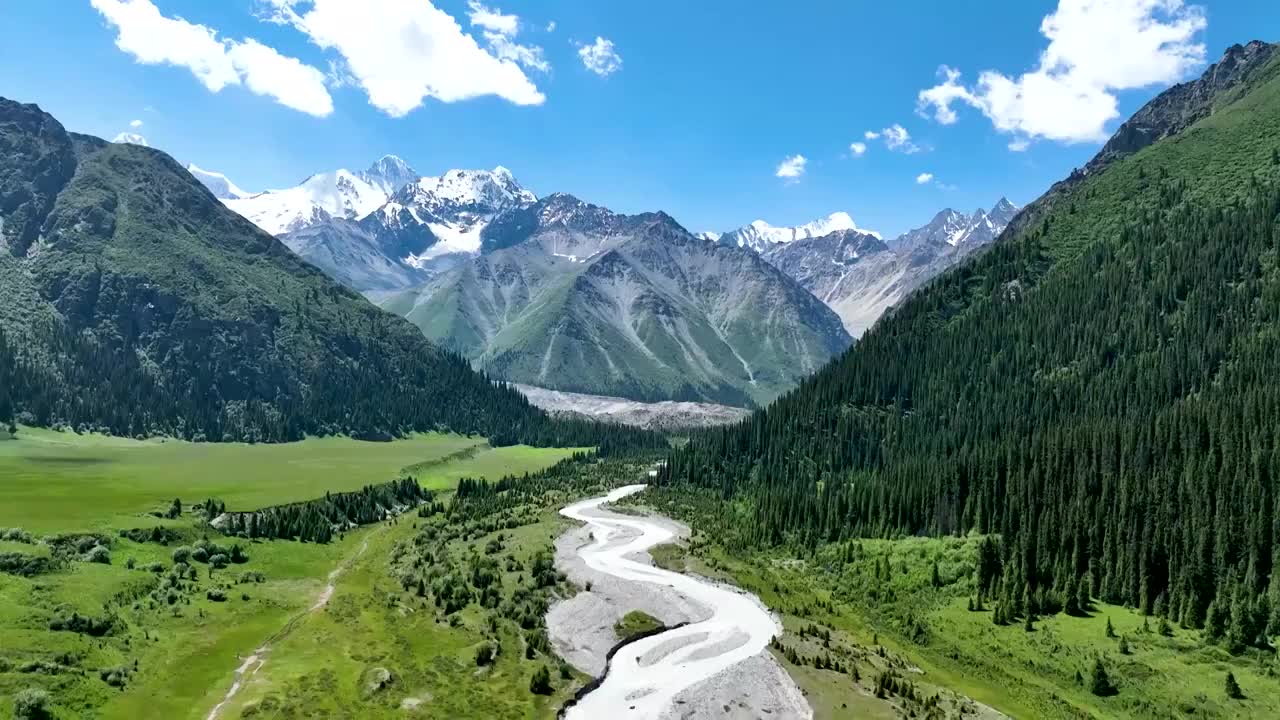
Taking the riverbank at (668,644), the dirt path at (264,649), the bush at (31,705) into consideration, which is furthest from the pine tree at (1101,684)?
the bush at (31,705)

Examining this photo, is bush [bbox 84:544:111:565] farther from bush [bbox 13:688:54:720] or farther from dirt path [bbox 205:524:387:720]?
bush [bbox 13:688:54:720]

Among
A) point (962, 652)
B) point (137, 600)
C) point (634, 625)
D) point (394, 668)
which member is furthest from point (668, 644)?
point (137, 600)

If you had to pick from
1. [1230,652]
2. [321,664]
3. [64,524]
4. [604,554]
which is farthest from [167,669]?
[1230,652]

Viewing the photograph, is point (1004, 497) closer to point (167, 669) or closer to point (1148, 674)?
point (1148, 674)

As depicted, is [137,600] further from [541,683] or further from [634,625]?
[634,625]

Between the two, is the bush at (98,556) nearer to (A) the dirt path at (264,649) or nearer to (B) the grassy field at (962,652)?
(A) the dirt path at (264,649)

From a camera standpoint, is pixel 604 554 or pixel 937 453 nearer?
pixel 604 554
